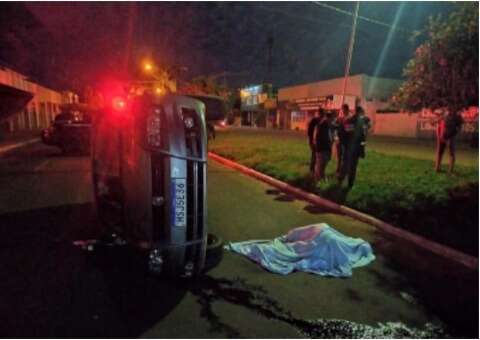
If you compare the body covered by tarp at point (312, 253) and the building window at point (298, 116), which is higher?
the building window at point (298, 116)

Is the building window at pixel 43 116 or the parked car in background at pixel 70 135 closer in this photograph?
the parked car in background at pixel 70 135

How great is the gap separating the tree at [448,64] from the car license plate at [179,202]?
5308 mm

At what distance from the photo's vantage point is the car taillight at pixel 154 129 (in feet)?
11.4

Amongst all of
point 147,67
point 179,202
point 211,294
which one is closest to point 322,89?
point 147,67

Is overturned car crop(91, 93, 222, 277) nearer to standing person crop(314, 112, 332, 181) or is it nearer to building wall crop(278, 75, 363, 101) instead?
standing person crop(314, 112, 332, 181)

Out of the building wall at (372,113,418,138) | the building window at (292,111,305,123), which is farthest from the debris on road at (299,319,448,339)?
the building window at (292,111,305,123)

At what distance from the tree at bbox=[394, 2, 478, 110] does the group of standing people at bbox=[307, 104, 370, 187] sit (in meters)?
1.36

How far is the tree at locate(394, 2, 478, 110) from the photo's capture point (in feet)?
20.5

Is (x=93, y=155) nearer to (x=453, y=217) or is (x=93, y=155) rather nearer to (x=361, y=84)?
(x=453, y=217)

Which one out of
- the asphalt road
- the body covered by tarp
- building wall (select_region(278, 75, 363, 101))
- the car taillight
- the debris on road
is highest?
building wall (select_region(278, 75, 363, 101))

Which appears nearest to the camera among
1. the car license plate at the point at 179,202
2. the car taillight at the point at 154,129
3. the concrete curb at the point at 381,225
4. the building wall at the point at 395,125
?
the car taillight at the point at 154,129

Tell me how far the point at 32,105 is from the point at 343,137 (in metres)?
35.0

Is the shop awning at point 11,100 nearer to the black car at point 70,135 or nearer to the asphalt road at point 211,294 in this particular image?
the black car at point 70,135

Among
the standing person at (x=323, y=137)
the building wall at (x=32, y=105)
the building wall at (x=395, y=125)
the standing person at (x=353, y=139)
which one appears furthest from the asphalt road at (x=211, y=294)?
the building wall at (x=395, y=125)
